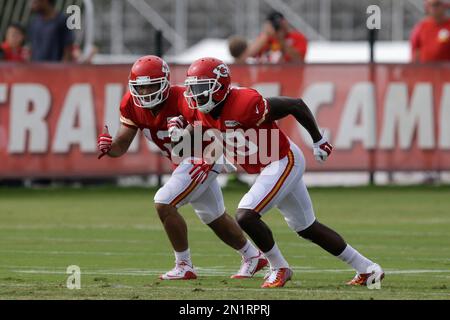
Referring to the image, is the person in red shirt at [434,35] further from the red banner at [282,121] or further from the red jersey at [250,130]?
the red jersey at [250,130]

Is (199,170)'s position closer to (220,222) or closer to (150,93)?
(220,222)

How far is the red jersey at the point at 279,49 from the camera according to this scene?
20931mm

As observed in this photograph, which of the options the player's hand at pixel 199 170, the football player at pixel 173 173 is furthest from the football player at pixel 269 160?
the player's hand at pixel 199 170

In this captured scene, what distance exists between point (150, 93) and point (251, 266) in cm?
168

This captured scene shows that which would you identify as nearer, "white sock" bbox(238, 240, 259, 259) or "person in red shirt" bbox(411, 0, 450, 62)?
"white sock" bbox(238, 240, 259, 259)

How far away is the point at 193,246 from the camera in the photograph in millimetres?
13867

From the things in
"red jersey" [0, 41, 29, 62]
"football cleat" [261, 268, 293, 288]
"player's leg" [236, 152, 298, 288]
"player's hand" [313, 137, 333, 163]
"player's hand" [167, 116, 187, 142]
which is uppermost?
"red jersey" [0, 41, 29, 62]

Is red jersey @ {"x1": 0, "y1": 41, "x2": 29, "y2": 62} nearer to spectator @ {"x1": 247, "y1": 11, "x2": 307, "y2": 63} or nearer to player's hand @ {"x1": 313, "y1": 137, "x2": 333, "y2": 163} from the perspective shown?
spectator @ {"x1": 247, "y1": 11, "x2": 307, "y2": 63}

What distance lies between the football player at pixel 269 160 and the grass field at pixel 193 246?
271mm

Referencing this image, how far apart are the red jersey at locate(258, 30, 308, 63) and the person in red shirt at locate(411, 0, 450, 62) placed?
1.72 metres

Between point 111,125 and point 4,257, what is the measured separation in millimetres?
7279

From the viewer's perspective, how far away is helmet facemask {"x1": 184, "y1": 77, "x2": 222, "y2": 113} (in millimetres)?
10641

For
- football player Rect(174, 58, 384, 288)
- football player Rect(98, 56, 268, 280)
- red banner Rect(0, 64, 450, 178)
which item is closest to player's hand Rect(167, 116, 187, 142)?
football player Rect(98, 56, 268, 280)
